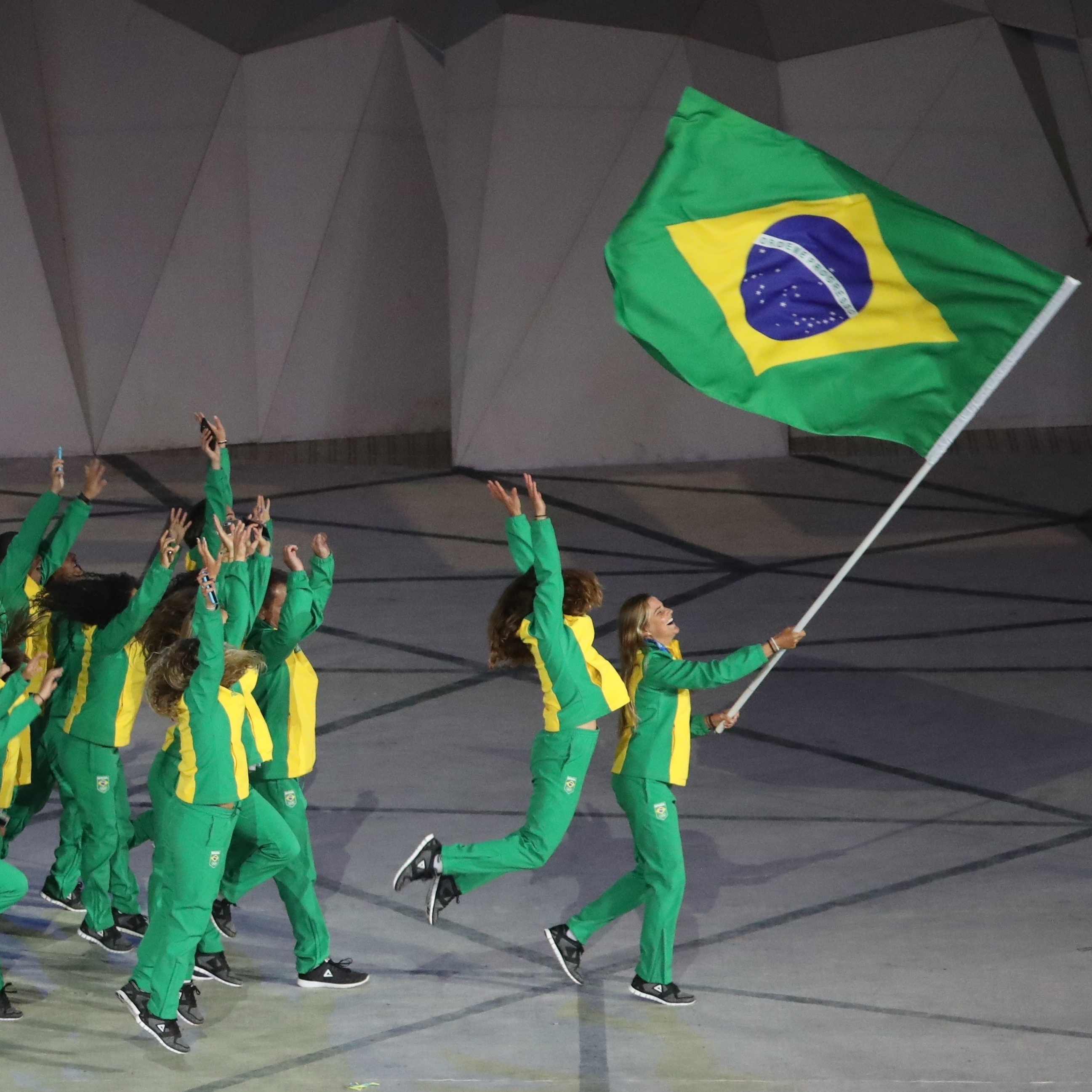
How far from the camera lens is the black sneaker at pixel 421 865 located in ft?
21.4

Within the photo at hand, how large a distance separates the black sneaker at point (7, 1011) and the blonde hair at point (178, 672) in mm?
1080

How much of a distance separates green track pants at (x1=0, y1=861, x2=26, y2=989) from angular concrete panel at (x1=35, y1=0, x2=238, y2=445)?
11080 millimetres

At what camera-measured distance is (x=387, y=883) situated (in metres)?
7.40

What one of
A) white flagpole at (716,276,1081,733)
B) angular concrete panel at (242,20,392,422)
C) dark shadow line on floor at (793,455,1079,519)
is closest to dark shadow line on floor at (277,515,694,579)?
dark shadow line on floor at (793,455,1079,519)

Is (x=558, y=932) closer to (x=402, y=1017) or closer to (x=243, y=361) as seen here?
(x=402, y=1017)

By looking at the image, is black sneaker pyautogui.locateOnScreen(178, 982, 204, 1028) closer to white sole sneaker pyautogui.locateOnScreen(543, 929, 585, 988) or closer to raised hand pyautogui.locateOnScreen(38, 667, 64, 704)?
raised hand pyautogui.locateOnScreen(38, 667, 64, 704)

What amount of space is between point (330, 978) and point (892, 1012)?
6.35 feet

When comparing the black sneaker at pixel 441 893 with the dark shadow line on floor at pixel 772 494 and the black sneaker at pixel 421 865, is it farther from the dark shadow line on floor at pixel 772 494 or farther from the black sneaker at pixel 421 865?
the dark shadow line on floor at pixel 772 494

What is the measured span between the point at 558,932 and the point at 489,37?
11140 mm

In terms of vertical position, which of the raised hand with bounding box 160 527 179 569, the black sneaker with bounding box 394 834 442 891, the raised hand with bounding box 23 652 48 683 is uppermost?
the raised hand with bounding box 160 527 179 569

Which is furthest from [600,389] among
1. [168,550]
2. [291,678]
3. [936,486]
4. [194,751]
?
[194,751]

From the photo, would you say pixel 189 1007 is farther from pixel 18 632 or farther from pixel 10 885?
pixel 18 632

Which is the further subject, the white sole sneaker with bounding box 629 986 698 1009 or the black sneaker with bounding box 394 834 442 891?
the black sneaker with bounding box 394 834 442 891

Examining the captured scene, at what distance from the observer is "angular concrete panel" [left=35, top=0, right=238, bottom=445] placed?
624 inches
